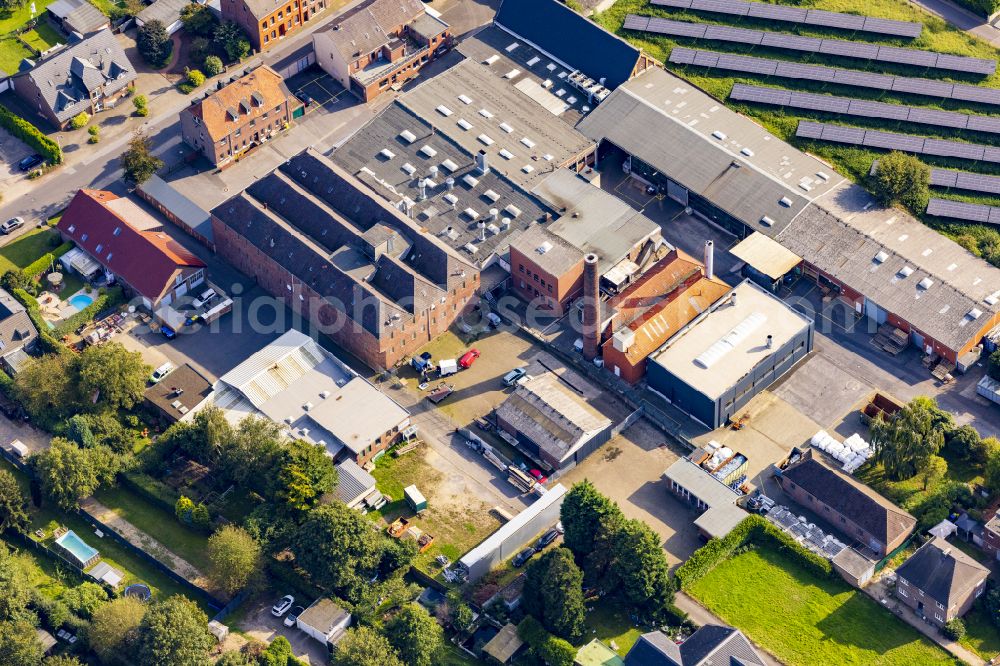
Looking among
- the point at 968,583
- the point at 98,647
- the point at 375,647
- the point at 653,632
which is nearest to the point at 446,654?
the point at 375,647

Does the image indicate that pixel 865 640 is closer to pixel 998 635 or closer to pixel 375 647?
pixel 998 635

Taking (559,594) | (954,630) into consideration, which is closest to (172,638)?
(559,594)

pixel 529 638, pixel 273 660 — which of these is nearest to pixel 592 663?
pixel 529 638

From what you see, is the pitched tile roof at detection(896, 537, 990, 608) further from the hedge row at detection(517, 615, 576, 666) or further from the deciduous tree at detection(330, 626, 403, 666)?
the deciduous tree at detection(330, 626, 403, 666)

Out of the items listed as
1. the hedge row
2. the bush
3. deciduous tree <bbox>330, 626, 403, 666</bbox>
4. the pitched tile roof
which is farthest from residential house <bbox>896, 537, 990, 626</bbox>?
deciduous tree <bbox>330, 626, 403, 666</bbox>

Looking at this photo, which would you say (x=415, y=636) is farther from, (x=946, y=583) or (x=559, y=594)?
(x=946, y=583)

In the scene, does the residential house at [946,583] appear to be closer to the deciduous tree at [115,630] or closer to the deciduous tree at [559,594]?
the deciduous tree at [559,594]
